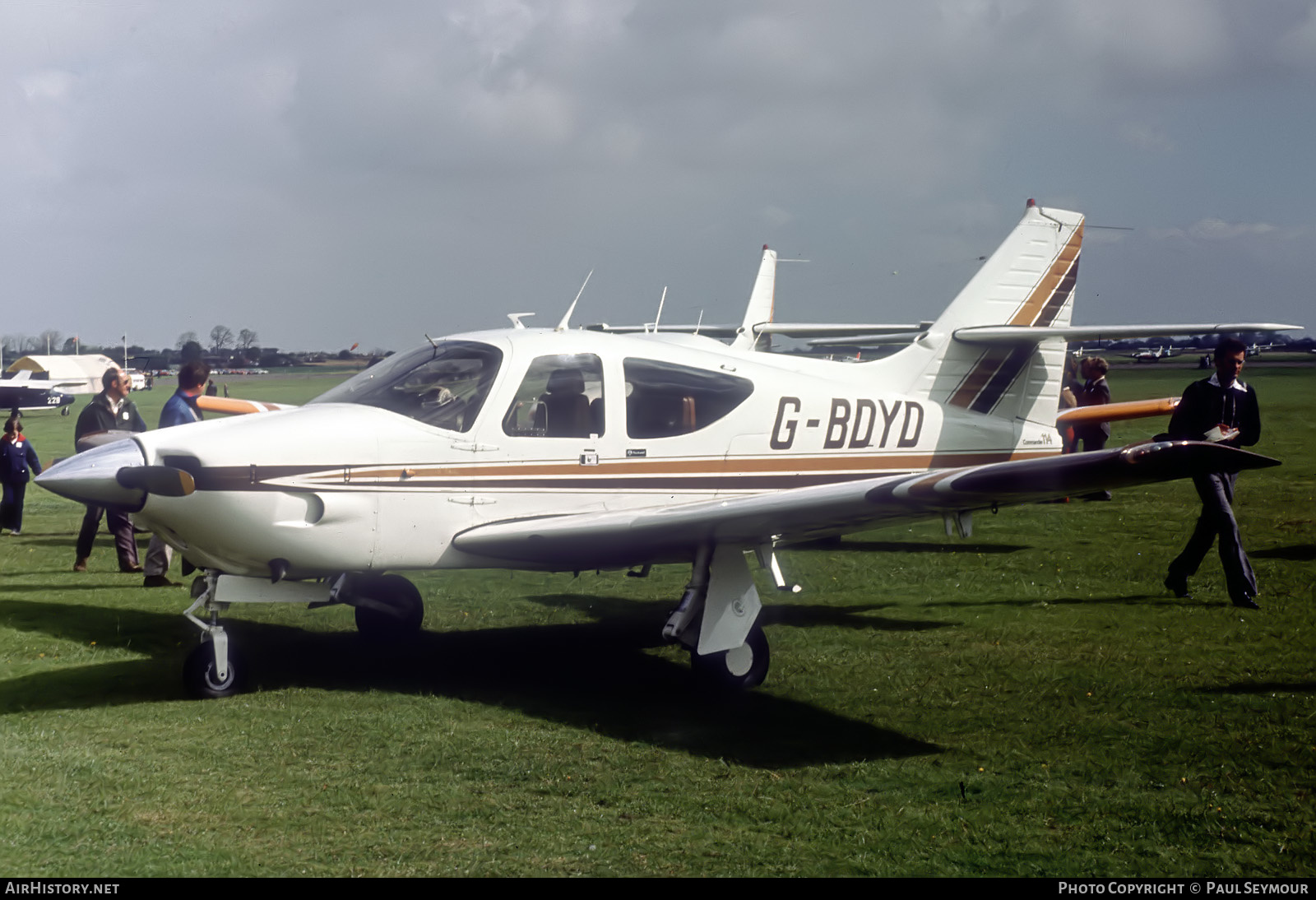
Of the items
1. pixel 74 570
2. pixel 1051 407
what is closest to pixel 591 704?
pixel 1051 407

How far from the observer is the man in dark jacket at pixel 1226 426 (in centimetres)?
863

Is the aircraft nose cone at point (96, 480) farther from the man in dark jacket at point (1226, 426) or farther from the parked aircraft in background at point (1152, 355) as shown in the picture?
the parked aircraft in background at point (1152, 355)

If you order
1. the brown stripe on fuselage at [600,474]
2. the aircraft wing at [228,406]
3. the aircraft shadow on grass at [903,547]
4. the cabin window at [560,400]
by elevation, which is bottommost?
the aircraft shadow on grass at [903,547]

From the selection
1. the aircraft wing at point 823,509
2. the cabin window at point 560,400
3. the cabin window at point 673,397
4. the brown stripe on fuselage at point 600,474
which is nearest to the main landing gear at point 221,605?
the brown stripe on fuselage at point 600,474

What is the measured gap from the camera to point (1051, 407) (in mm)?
9695

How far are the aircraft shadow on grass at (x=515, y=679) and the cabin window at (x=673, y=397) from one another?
166 cm

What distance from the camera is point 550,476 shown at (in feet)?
24.0

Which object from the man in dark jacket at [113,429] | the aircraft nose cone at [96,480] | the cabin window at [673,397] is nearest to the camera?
the aircraft nose cone at [96,480]

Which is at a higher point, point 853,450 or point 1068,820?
point 853,450

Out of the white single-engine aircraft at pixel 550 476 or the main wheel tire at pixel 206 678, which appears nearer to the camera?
the white single-engine aircraft at pixel 550 476

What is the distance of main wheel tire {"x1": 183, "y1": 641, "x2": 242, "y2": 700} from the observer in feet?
22.3

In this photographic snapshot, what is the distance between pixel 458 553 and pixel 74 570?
6.49m

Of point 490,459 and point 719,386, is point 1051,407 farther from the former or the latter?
point 490,459

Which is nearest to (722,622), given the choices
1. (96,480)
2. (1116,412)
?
(96,480)
